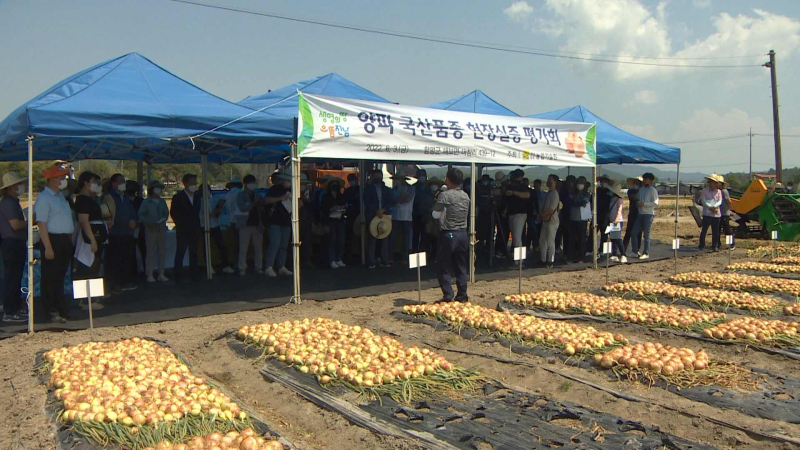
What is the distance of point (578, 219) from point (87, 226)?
29.9 ft

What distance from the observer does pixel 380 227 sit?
10.9m

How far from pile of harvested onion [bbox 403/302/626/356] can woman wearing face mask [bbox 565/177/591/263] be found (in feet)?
18.3

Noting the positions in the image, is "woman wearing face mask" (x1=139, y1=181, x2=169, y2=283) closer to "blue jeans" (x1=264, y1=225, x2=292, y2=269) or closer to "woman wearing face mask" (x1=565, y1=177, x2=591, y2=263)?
"blue jeans" (x1=264, y1=225, x2=292, y2=269)

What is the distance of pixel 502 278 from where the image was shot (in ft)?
34.8

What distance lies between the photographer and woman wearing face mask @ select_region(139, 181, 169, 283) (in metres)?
9.08

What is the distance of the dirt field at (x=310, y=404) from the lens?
12.8 ft

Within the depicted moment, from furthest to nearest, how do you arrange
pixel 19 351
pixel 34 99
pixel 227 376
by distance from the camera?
pixel 34 99 → pixel 19 351 → pixel 227 376

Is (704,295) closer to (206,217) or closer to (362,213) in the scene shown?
(362,213)

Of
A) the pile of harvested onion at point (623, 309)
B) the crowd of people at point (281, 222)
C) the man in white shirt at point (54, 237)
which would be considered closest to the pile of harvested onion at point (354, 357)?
the crowd of people at point (281, 222)

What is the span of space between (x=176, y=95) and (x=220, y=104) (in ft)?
1.88

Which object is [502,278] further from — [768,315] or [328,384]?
[328,384]

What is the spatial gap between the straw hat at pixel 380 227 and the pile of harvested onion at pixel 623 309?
344 cm

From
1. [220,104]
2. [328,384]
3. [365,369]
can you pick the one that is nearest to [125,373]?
[328,384]

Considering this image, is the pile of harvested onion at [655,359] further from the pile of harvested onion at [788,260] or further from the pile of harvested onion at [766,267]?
the pile of harvested onion at [788,260]
